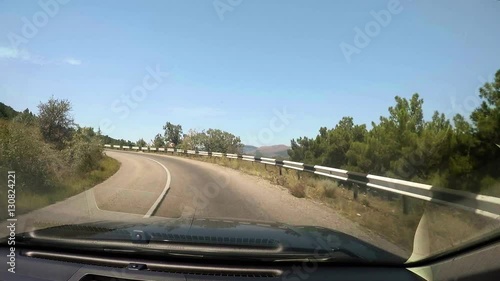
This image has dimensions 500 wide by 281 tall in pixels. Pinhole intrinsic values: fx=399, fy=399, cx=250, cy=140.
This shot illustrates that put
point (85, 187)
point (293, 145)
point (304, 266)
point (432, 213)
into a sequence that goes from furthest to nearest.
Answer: point (293, 145), point (85, 187), point (432, 213), point (304, 266)

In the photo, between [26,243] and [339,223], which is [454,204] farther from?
[26,243]

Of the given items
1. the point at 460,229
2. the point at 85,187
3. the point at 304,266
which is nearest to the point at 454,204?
the point at 460,229

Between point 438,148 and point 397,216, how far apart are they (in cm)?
193

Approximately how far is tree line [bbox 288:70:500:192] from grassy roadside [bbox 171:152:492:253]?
681mm

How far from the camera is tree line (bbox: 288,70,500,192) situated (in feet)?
24.6

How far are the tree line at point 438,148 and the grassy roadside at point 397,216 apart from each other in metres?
0.68

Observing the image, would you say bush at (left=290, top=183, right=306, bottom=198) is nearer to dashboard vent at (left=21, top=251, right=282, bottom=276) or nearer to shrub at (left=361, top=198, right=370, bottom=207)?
shrub at (left=361, top=198, right=370, bottom=207)

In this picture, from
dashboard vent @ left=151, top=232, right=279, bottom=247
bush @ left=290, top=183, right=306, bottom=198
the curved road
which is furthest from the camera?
bush @ left=290, top=183, right=306, bottom=198

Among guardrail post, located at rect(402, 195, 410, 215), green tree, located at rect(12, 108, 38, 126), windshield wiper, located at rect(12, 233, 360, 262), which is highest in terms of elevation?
green tree, located at rect(12, 108, 38, 126)

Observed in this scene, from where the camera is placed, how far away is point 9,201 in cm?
954

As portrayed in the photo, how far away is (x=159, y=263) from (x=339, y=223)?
269 inches

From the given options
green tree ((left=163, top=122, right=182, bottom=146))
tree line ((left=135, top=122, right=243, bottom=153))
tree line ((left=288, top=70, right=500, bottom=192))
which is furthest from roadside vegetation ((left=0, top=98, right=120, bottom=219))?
green tree ((left=163, top=122, right=182, bottom=146))

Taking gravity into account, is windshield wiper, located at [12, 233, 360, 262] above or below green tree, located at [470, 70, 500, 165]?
below

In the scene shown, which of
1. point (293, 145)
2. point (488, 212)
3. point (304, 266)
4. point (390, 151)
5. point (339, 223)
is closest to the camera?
point (304, 266)
